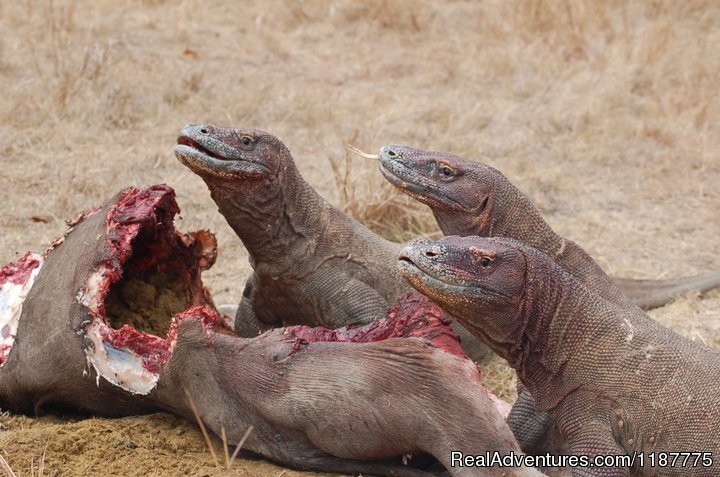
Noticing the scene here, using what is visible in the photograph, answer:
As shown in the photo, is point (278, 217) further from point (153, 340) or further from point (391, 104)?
point (391, 104)

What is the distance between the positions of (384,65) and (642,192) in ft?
13.0

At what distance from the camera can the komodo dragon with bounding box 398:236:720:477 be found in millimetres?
3922

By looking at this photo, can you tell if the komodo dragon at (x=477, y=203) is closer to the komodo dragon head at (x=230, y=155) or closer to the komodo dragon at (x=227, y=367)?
the komodo dragon head at (x=230, y=155)

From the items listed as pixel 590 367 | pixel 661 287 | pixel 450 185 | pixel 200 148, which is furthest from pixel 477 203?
pixel 661 287

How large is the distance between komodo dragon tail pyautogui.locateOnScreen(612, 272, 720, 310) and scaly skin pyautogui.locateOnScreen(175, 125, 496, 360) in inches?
51.6

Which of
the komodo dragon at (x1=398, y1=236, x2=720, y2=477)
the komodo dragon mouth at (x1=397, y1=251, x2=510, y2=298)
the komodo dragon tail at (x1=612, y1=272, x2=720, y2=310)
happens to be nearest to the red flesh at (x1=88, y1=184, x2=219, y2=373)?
the komodo dragon mouth at (x1=397, y1=251, x2=510, y2=298)

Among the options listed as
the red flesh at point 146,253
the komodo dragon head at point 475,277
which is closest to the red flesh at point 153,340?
the red flesh at point 146,253

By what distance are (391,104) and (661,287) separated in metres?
4.62

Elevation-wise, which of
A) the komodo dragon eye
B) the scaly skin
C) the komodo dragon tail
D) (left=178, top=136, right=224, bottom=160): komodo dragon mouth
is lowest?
the komodo dragon tail

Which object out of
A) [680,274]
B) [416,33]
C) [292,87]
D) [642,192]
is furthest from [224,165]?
[416,33]

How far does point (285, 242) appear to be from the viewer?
5.32 metres

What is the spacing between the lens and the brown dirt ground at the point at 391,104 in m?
7.74

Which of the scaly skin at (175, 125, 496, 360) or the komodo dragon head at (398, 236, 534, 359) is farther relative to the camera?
the scaly skin at (175, 125, 496, 360)

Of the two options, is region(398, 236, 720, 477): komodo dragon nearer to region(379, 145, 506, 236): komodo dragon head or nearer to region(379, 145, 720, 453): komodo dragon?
region(379, 145, 720, 453): komodo dragon
